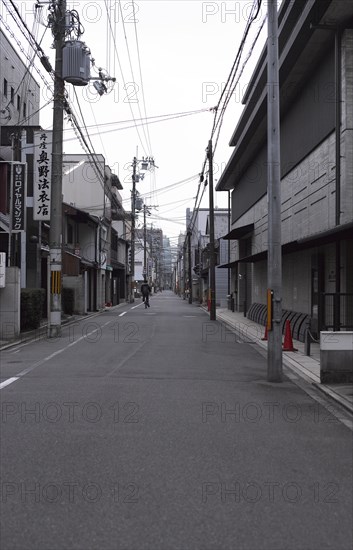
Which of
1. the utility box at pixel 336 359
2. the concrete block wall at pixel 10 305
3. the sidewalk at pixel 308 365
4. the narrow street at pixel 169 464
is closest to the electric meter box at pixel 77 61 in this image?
the concrete block wall at pixel 10 305

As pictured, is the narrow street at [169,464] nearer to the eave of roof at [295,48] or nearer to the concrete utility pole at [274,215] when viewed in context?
the concrete utility pole at [274,215]

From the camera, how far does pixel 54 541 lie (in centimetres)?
373

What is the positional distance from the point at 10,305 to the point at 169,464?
1297cm

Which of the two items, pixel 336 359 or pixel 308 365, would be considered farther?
pixel 308 365

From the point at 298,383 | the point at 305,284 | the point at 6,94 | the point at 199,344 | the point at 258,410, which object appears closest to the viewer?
the point at 258,410

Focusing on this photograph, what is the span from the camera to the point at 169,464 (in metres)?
5.32

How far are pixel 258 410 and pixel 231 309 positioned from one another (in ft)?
95.7

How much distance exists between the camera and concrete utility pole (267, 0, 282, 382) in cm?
1029

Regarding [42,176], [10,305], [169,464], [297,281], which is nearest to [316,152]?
[297,281]

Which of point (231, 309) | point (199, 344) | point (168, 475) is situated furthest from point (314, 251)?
point (231, 309)

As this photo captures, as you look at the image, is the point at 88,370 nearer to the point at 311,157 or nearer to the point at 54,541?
the point at 54,541

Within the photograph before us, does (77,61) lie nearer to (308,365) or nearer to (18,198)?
(18,198)

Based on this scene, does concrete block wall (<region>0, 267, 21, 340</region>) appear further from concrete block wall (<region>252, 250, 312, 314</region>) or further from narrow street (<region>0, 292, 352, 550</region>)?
concrete block wall (<region>252, 250, 312, 314</region>)

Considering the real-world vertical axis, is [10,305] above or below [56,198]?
below
